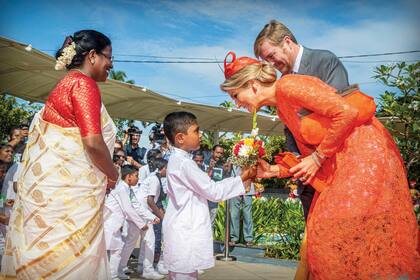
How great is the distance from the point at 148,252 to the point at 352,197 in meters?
4.75

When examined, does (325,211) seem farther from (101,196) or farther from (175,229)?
(175,229)

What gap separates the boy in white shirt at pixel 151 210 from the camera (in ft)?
21.2

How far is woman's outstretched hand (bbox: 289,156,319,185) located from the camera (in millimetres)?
2461

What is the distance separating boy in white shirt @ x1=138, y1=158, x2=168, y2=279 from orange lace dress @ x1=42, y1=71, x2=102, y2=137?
13.4ft

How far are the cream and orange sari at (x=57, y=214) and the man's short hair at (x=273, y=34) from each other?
131 centimetres

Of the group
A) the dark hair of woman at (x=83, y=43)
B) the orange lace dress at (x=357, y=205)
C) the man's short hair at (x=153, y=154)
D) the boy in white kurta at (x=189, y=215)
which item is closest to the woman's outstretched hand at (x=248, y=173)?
the boy in white kurta at (x=189, y=215)

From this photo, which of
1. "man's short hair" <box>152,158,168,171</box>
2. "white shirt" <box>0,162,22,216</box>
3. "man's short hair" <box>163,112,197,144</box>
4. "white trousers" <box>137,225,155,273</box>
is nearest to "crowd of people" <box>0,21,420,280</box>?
"man's short hair" <box>163,112,197,144</box>

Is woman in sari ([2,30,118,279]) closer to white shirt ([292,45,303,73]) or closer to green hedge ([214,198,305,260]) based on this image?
white shirt ([292,45,303,73])

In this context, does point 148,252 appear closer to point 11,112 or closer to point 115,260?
point 115,260

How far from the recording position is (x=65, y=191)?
8.43 ft

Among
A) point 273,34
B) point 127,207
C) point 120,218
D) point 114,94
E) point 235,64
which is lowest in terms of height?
point 120,218

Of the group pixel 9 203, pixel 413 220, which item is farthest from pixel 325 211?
pixel 9 203

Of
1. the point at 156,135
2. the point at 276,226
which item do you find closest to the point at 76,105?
the point at 276,226

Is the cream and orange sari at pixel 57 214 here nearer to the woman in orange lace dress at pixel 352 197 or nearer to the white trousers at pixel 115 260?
the woman in orange lace dress at pixel 352 197
